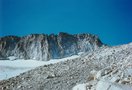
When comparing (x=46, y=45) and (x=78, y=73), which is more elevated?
(x=46, y=45)

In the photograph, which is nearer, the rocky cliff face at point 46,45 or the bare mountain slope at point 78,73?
the bare mountain slope at point 78,73

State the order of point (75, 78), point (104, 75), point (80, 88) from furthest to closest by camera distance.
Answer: point (75, 78) < point (104, 75) < point (80, 88)

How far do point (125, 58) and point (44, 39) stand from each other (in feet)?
242

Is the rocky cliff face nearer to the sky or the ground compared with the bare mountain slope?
nearer to the sky

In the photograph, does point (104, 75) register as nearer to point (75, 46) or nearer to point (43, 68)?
point (43, 68)

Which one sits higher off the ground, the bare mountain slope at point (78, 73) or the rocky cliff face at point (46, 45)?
the rocky cliff face at point (46, 45)

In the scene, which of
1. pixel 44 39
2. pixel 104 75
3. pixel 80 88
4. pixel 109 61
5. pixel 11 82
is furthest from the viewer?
pixel 44 39

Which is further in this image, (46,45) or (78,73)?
(46,45)

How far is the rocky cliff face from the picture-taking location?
3644 inches

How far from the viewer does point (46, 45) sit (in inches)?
3725

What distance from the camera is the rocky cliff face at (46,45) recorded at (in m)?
92.6

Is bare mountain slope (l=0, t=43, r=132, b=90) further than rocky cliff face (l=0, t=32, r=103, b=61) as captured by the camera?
No

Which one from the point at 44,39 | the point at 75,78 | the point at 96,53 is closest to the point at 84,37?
the point at 44,39

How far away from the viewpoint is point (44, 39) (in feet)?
306
